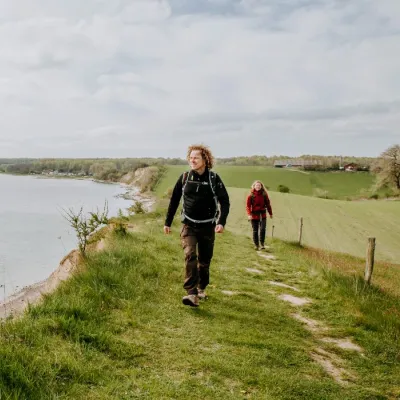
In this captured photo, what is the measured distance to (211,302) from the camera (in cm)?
671

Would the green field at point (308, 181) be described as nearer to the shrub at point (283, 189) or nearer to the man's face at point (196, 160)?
the shrub at point (283, 189)

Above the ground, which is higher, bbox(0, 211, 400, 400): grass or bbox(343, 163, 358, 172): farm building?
Result: bbox(343, 163, 358, 172): farm building

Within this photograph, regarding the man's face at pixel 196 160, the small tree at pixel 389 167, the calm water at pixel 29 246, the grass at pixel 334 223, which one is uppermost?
the small tree at pixel 389 167

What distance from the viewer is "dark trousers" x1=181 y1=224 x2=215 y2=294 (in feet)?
20.7

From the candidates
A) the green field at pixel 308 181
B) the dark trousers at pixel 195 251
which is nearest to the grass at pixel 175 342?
the dark trousers at pixel 195 251

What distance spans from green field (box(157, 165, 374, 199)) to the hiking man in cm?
7194

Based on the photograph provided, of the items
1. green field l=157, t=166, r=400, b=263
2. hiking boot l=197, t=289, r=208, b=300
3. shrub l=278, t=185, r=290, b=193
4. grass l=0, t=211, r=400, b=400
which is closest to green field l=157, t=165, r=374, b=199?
shrub l=278, t=185, r=290, b=193

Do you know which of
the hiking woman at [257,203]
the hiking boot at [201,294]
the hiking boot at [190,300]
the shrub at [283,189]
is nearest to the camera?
the hiking boot at [190,300]

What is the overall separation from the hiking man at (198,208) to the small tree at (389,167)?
68.2 meters

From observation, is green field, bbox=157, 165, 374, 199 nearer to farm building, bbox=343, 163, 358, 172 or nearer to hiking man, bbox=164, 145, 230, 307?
farm building, bbox=343, 163, 358, 172

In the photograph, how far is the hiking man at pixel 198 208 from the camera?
248 inches

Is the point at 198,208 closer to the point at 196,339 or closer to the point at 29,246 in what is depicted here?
the point at 196,339

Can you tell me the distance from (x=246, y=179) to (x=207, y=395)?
8450cm

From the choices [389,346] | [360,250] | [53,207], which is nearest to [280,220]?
[360,250]
